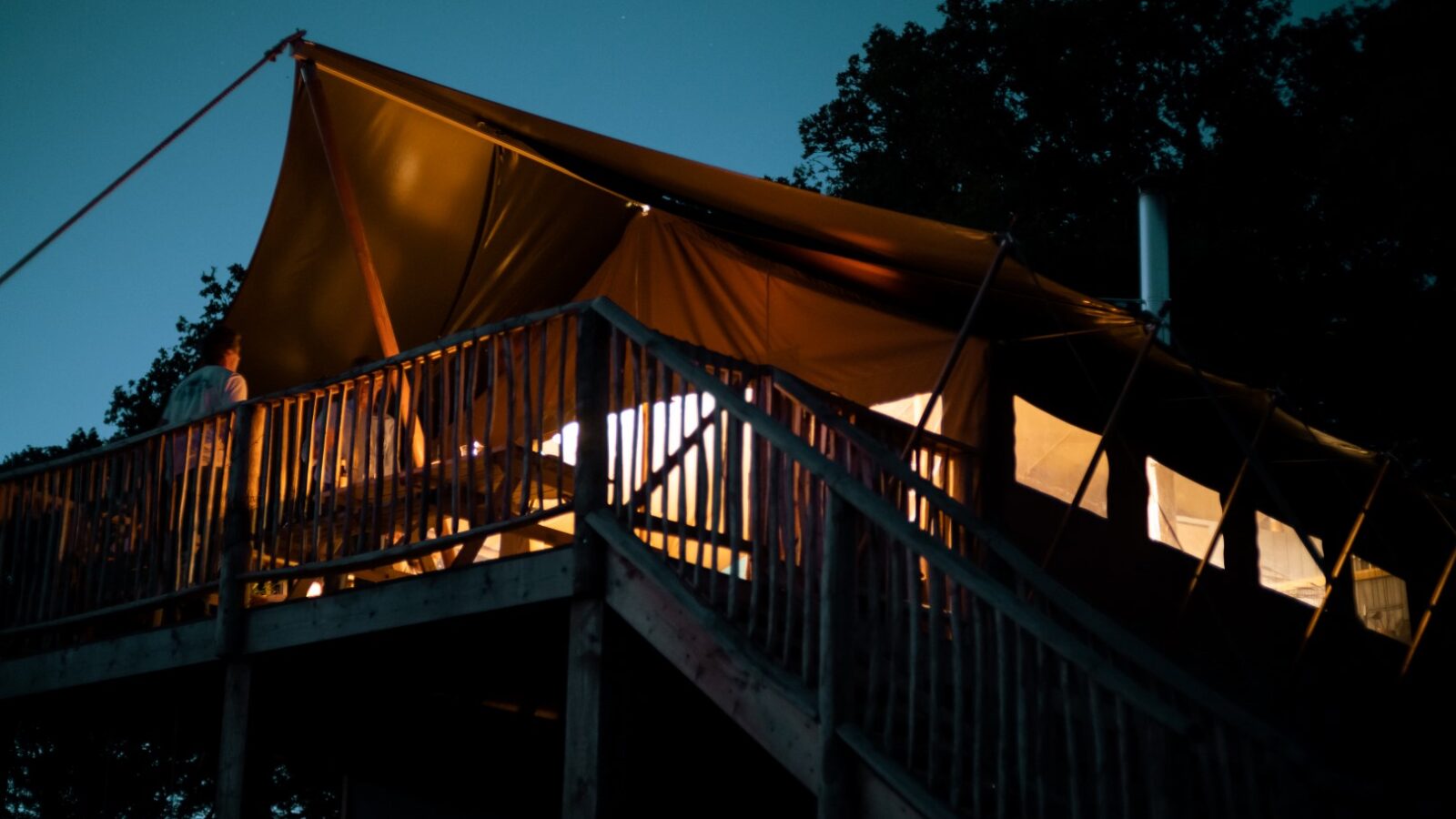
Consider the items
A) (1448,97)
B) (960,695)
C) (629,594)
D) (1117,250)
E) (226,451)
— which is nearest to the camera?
(960,695)

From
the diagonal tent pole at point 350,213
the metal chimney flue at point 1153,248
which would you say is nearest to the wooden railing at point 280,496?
the diagonal tent pole at point 350,213

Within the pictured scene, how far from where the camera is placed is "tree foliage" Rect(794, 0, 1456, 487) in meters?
23.1

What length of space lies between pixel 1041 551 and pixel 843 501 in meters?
5.38

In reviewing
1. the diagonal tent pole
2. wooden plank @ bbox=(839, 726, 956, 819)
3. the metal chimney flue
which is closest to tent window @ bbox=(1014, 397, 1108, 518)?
the metal chimney flue

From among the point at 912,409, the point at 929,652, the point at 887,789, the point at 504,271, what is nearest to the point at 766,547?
the point at 929,652

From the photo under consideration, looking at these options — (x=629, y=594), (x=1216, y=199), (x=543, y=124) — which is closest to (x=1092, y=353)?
(x=543, y=124)

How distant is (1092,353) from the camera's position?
10203mm

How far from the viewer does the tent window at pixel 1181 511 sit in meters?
12.0

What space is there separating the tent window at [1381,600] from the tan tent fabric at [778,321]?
22.9 feet

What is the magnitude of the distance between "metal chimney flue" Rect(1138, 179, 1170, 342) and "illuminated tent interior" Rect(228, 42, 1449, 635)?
2727 millimetres

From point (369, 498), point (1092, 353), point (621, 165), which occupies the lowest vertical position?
point (369, 498)

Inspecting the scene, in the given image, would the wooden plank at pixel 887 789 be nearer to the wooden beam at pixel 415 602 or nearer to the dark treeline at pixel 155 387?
the wooden beam at pixel 415 602

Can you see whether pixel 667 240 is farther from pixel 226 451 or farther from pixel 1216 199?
pixel 1216 199

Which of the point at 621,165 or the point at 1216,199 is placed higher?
the point at 1216,199
